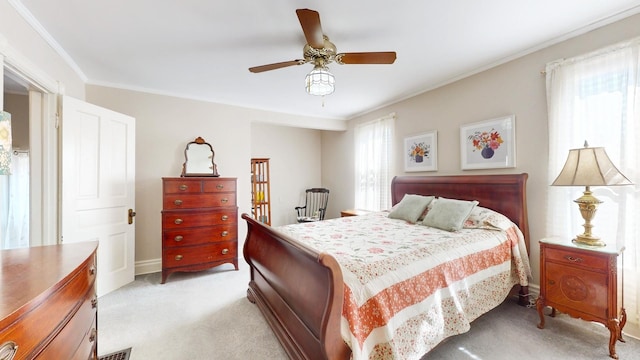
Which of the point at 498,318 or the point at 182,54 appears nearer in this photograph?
the point at 498,318

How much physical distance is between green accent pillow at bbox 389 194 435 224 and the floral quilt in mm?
346

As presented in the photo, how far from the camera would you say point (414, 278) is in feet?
5.37

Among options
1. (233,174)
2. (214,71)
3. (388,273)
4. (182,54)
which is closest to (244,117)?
(233,174)

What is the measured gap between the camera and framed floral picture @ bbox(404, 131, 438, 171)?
353 cm

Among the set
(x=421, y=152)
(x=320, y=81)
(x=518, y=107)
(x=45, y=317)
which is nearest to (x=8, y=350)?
(x=45, y=317)

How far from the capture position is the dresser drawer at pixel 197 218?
317 centimetres

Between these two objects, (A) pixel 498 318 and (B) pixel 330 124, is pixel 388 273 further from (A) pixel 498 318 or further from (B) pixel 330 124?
(B) pixel 330 124

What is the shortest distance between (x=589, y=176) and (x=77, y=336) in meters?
3.28

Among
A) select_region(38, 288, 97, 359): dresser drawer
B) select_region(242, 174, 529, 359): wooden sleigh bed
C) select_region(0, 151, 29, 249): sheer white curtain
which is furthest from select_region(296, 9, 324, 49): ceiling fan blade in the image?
select_region(0, 151, 29, 249): sheer white curtain

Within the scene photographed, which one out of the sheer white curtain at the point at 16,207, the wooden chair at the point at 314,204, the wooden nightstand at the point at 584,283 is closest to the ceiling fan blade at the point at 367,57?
the wooden nightstand at the point at 584,283

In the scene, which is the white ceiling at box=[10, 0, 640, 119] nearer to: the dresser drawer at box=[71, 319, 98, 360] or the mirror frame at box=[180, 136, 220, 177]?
the mirror frame at box=[180, 136, 220, 177]

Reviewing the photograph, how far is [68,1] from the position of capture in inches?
72.0

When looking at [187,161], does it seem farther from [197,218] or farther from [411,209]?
[411,209]

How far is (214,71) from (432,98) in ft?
9.51
